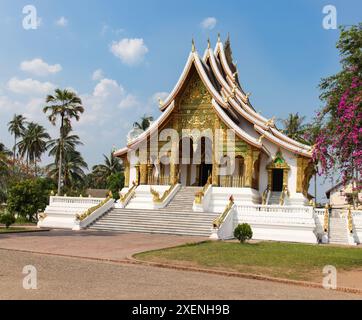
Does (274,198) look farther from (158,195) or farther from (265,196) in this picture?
(158,195)

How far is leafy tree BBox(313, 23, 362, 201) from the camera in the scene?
35.2 ft

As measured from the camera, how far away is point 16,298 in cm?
680

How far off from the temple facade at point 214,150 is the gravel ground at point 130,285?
15.7 meters

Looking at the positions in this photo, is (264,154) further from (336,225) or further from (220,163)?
(336,225)

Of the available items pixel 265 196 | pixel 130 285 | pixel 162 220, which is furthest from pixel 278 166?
pixel 130 285

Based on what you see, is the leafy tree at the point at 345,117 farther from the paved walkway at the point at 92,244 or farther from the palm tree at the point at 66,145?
the palm tree at the point at 66,145

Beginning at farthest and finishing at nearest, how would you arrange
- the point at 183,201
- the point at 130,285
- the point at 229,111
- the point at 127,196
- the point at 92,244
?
the point at 229,111 → the point at 127,196 → the point at 183,201 → the point at 92,244 → the point at 130,285

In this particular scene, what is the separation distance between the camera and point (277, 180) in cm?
2817

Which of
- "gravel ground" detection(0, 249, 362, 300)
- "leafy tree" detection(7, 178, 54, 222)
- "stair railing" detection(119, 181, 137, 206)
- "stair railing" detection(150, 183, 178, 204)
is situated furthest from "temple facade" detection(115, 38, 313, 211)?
"gravel ground" detection(0, 249, 362, 300)

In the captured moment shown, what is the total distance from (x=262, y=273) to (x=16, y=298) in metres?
5.49

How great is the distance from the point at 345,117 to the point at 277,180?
1761cm

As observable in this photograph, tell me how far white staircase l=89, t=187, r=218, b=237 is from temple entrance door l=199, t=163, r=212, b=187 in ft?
16.4

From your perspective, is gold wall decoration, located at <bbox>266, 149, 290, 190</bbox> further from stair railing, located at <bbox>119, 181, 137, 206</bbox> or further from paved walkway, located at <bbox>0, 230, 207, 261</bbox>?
paved walkway, located at <bbox>0, 230, 207, 261</bbox>
